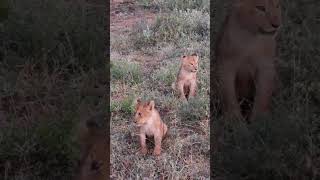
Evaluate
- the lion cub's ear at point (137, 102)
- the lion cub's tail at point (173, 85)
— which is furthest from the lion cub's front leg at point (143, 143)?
the lion cub's tail at point (173, 85)

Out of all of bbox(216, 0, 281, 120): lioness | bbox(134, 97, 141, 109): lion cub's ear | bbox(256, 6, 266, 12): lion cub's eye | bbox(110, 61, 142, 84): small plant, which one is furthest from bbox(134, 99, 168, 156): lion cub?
bbox(256, 6, 266, 12): lion cub's eye

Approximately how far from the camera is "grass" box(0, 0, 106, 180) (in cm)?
365

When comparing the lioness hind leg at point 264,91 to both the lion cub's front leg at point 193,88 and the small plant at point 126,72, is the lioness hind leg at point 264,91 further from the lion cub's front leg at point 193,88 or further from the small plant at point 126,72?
the small plant at point 126,72

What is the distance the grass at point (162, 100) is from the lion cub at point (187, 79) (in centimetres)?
5

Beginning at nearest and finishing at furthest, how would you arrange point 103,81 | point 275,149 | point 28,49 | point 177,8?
1. point 275,149
2. point 103,81
3. point 28,49
4. point 177,8

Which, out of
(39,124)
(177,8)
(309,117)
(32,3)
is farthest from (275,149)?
(32,3)

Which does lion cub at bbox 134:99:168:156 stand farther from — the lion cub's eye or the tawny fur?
the lion cub's eye

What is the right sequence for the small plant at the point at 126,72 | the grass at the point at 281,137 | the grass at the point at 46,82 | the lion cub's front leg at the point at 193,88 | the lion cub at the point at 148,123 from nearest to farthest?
the lion cub at the point at 148,123 → the grass at the point at 281,137 → the grass at the point at 46,82 → the lion cub's front leg at the point at 193,88 → the small plant at the point at 126,72

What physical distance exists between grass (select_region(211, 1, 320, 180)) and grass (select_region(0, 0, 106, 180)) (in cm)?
73

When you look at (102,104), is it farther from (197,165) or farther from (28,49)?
(28,49)

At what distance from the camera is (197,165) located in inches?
140

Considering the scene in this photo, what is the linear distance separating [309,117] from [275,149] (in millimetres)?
343

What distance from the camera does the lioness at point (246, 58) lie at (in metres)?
3.68

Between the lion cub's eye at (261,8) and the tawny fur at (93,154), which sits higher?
the lion cub's eye at (261,8)
